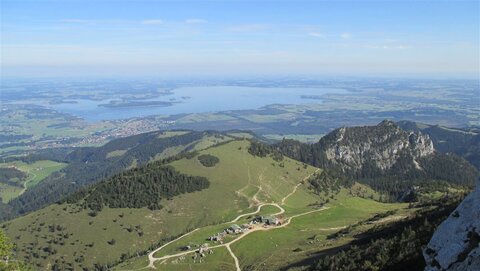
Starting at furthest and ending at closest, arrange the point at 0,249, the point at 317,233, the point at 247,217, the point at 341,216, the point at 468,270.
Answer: the point at 247,217
the point at 341,216
the point at 317,233
the point at 0,249
the point at 468,270

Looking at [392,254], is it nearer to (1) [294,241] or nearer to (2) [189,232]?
(1) [294,241]

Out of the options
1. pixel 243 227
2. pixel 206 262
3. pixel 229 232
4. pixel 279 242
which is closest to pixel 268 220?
pixel 243 227

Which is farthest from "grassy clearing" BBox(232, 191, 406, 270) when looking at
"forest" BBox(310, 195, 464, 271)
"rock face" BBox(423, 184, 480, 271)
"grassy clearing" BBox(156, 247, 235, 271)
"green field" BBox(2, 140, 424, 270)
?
"rock face" BBox(423, 184, 480, 271)

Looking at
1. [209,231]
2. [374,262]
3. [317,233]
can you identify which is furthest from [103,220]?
[374,262]

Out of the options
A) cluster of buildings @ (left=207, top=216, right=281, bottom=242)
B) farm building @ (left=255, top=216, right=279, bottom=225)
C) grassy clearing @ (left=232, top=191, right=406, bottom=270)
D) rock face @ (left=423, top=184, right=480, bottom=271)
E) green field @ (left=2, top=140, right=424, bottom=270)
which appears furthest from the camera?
farm building @ (left=255, top=216, right=279, bottom=225)

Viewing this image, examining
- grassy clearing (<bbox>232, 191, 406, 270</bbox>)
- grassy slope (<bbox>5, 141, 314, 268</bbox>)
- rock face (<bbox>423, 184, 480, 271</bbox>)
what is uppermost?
rock face (<bbox>423, 184, 480, 271</bbox>)

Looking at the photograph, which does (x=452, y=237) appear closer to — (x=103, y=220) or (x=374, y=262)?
(x=374, y=262)

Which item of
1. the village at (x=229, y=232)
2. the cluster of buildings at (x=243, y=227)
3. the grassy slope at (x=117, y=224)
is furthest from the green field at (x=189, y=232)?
the cluster of buildings at (x=243, y=227)

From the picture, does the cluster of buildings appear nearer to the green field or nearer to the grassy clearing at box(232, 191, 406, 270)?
the green field

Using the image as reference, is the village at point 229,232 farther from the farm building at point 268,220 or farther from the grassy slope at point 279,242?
the grassy slope at point 279,242
